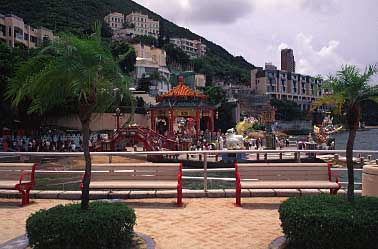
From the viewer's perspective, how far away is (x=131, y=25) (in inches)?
5541

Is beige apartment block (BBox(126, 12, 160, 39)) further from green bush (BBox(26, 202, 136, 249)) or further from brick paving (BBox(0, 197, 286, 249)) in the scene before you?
green bush (BBox(26, 202, 136, 249))

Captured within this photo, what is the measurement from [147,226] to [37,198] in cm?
328

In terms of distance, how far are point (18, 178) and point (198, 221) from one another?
3997 millimetres

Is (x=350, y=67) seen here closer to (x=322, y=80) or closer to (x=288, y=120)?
(x=322, y=80)

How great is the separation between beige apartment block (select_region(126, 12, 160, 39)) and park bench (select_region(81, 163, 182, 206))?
139m

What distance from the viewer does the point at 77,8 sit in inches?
5177

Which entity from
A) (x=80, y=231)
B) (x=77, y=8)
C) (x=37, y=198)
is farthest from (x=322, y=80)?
(x=77, y=8)

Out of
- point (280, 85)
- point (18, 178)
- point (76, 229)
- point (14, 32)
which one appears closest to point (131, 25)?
point (280, 85)

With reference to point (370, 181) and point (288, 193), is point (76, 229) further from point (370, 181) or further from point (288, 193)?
point (288, 193)

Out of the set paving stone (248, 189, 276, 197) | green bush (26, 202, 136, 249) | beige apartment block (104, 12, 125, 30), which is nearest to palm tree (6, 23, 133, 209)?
green bush (26, 202, 136, 249)

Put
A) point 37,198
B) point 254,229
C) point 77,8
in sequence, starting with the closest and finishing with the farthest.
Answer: point 254,229 < point 37,198 < point 77,8

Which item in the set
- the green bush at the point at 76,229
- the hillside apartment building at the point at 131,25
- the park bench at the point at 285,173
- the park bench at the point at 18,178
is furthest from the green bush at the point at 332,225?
the hillside apartment building at the point at 131,25

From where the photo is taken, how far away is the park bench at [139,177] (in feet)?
24.9

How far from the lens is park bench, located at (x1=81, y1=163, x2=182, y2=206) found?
7.58 meters
